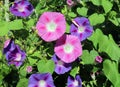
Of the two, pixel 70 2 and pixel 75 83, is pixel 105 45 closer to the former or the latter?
pixel 75 83

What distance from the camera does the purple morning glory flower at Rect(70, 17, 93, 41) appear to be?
2.23 meters

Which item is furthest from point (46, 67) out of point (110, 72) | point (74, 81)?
point (110, 72)

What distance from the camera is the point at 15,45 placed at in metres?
2.30

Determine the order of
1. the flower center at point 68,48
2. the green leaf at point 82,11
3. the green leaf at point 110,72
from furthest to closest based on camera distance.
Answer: the green leaf at point 82,11
the flower center at point 68,48
the green leaf at point 110,72

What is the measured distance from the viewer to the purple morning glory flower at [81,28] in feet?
7.31

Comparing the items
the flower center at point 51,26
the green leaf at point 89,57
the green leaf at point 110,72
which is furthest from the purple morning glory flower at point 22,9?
the green leaf at point 110,72

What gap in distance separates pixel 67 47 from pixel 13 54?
0.31 meters

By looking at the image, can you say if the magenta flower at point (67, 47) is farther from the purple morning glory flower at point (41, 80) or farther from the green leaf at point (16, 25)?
the green leaf at point (16, 25)

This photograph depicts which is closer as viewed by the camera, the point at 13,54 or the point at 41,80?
the point at 41,80

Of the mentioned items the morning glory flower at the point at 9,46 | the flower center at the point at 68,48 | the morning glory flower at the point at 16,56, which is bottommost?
the morning glory flower at the point at 16,56

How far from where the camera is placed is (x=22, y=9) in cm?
242

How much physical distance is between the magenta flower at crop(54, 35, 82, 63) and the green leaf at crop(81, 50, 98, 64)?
0.05 meters

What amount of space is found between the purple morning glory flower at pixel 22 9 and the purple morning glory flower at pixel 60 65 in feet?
1.11

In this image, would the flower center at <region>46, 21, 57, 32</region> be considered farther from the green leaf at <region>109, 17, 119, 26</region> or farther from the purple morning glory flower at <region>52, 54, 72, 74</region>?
the green leaf at <region>109, 17, 119, 26</region>
